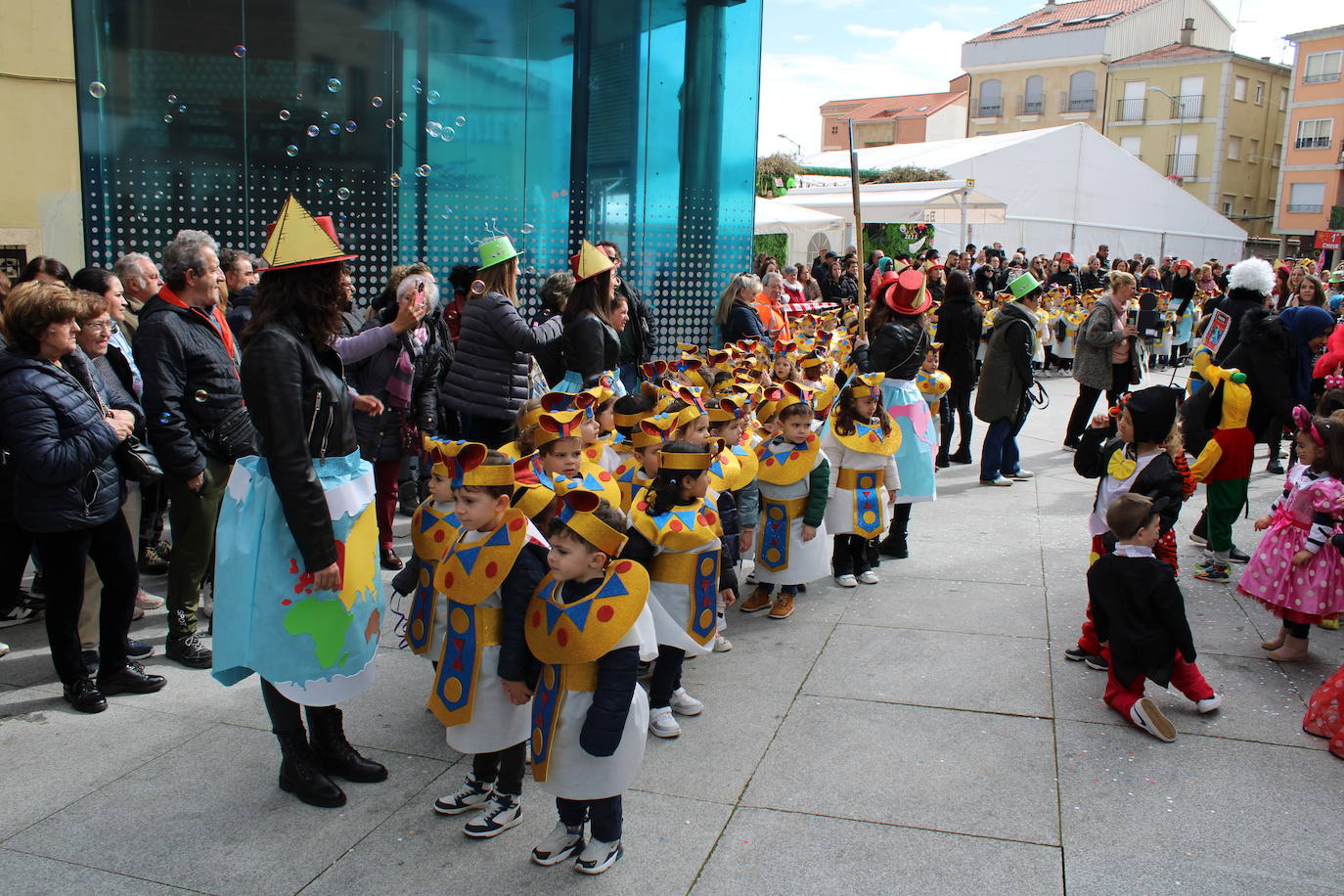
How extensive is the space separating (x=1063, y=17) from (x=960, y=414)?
52488 millimetres

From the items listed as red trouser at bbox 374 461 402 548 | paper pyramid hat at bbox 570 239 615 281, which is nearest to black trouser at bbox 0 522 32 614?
red trouser at bbox 374 461 402 548

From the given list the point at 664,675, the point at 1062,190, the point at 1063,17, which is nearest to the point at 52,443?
the point at 664,675

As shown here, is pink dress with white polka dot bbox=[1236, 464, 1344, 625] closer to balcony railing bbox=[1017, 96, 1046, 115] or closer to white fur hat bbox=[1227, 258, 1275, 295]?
white fur hat bbox=[1227, 258, 1275, 295]

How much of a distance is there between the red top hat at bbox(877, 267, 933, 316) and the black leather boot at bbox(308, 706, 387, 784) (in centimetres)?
424

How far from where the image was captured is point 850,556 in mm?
6145

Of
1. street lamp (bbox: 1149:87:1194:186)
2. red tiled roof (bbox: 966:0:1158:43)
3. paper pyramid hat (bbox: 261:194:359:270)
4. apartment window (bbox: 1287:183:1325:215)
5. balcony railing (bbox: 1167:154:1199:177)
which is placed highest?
red tiled roof (bbox: 966:0:1158:43)

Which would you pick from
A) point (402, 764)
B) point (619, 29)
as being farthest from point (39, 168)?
point (402, 764)

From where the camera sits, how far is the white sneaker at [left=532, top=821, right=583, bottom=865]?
3.17 meters

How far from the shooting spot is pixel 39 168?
342 inches

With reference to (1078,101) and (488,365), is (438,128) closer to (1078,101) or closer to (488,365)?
(488,365)

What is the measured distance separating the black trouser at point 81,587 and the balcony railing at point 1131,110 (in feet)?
176

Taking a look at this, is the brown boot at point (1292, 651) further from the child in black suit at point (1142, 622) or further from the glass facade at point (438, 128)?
the glass facade at point (438, 128)

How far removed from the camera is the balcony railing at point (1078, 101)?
50.6m

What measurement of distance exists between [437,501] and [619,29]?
6893mm
